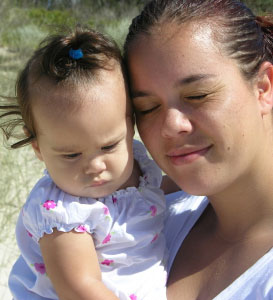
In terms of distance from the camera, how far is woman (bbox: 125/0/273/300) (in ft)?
5.65

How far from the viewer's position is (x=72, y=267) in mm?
1716

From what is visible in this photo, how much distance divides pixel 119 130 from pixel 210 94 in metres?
0.35

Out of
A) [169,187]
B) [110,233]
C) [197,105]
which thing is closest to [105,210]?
[110,233]

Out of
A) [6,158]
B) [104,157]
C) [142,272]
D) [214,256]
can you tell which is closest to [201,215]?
[214,256]

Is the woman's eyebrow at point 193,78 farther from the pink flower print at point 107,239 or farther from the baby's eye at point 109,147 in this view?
the pink flower print at point 107,239

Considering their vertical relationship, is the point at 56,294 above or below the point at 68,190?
below

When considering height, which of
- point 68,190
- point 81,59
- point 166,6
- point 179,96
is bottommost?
point 68,190

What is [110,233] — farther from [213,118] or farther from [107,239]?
[213,118]

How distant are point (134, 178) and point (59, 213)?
434 millimetres

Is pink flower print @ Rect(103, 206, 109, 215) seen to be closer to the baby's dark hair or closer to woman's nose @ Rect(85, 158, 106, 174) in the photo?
woman's nose @ Rect(85, 158, 106, 174)

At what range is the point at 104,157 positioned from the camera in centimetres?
178

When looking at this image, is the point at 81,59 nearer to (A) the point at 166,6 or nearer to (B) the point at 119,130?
(B) the point at 119,130

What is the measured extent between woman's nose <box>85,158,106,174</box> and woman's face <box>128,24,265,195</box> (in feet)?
0.78

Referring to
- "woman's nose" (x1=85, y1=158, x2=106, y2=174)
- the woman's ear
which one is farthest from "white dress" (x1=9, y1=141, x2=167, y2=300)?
the woman's ear
